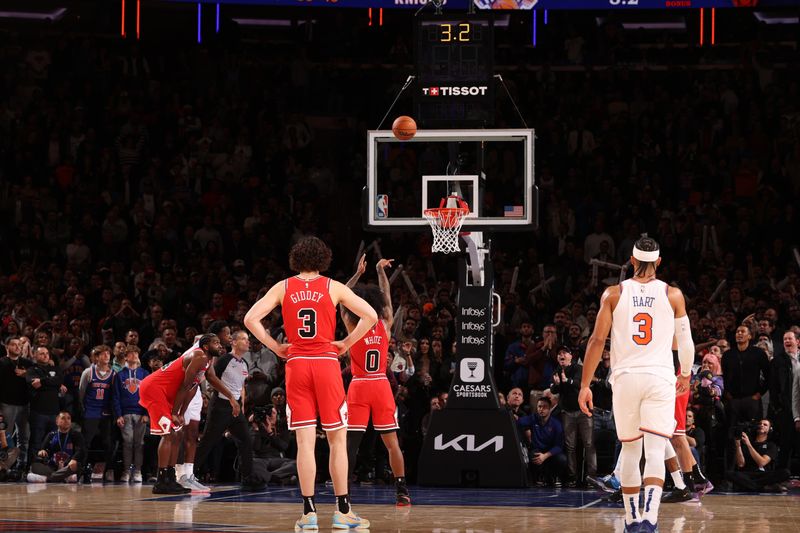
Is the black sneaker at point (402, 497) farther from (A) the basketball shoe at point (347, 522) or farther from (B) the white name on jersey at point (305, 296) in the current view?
(B) the white name on jersey at point (305, 296)

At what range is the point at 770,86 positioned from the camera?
968 inches

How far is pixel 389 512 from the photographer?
11.3 meters

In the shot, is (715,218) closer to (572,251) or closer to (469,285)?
(572,251)

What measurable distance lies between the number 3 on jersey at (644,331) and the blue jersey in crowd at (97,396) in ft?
31.9

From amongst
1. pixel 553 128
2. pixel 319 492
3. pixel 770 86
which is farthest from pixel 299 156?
pixel 319 492

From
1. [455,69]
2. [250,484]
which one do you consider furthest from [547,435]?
[455,69]

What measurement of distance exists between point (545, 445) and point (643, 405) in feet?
23.3

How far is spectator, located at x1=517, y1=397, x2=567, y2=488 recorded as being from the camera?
51.7ft

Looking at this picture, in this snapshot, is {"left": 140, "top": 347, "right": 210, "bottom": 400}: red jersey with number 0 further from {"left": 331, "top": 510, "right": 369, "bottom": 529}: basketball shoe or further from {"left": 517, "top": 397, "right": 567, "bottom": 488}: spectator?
{"left": 517, "top": 397, "right": 567, "bottom": 488}: spectator

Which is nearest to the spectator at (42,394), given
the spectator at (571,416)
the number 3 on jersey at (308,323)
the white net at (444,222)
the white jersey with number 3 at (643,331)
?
the white net at (444,222)

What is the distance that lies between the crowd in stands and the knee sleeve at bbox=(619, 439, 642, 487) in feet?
22.2

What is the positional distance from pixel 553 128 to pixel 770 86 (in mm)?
4575

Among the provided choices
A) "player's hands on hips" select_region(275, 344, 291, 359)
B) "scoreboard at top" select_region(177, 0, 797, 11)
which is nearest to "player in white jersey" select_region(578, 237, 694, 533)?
"player's hands on hips" select_region(275, 344, 291, 359)

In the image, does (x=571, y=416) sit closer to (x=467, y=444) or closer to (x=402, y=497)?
(x=467, y=444)
